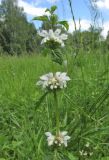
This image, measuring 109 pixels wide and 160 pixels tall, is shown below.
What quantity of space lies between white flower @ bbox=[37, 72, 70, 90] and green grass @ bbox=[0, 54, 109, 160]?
0.05 meters

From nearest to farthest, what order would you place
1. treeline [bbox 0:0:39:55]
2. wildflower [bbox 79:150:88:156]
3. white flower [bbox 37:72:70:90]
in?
1. white flower [bbox 37:72:70:90]
2. wildflower [bbox 79:150:88:156]
3. treeline [bbox 0:0:39:55]

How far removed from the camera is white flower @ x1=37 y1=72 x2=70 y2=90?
4.36 ft

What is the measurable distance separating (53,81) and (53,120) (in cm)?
96

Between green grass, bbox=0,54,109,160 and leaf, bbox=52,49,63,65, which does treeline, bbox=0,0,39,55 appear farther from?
leaf, bbox=52,49,63,65

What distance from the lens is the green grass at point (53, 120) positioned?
191 cm

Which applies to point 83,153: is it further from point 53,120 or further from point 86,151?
point 53,120

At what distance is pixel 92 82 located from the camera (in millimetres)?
2764

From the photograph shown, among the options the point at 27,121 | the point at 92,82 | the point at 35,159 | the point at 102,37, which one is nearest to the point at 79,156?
the point at 35,159

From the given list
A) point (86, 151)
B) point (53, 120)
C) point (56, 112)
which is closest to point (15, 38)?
point (53, 120)

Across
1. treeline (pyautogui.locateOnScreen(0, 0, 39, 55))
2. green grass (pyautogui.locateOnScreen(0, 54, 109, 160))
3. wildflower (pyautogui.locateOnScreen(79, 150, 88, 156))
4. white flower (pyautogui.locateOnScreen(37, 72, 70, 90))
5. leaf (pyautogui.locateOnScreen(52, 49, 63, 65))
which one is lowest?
wildflower (pyautogui.locateOnScreen(79, 150, 88, 156))

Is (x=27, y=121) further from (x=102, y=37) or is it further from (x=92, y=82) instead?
(x=102, y=37)

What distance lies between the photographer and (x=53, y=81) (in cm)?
133

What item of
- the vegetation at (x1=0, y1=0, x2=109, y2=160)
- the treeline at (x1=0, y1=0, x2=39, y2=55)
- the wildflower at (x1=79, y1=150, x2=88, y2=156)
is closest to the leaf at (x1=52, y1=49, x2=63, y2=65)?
the vegetation at (x1=0, y1=0, x2=109, y2=160)

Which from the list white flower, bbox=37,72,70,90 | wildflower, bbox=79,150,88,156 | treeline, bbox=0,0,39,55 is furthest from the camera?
treeline, bbox=0,0,39,55
